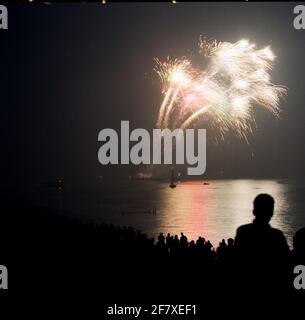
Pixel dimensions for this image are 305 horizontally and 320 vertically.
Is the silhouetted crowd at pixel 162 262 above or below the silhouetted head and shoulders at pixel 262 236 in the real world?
below

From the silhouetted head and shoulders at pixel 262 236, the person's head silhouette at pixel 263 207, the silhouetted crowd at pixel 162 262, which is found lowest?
the silhouetted crowd at pixel 162 262

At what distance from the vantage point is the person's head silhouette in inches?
174

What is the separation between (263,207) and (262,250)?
0.39 metres

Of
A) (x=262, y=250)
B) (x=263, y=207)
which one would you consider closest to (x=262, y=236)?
(x=262, y=250)

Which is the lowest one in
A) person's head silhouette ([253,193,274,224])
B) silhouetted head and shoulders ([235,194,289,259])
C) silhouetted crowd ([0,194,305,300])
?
silhouetted crowd ([0,194,305,300])

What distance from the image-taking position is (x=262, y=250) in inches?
176

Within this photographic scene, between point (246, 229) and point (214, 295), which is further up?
point (246, 229)

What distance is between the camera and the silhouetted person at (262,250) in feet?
14.5

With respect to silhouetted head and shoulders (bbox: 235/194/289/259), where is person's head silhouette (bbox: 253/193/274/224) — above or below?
above

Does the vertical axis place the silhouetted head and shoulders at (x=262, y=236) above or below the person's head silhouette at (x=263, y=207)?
below
